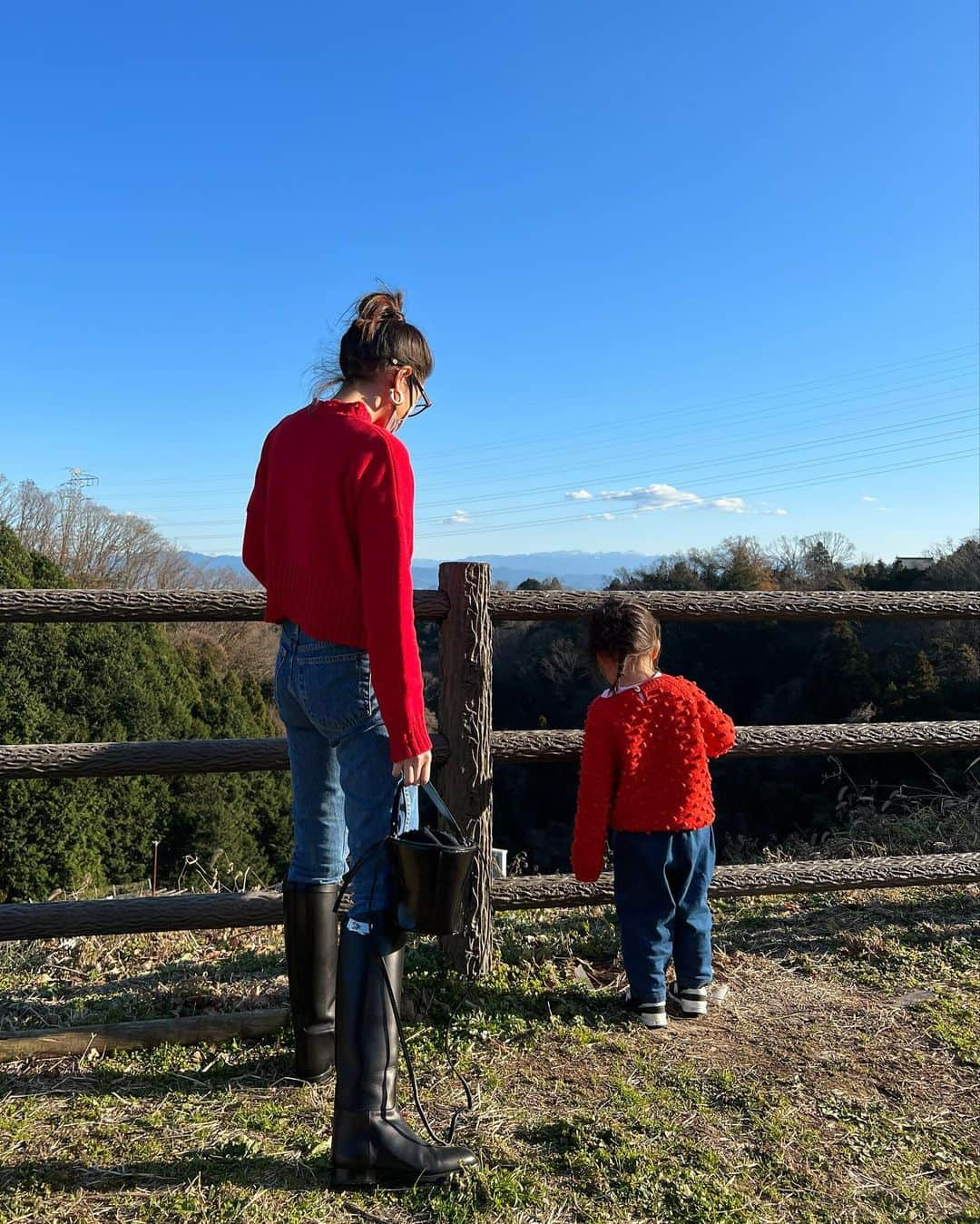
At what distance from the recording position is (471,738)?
343cm

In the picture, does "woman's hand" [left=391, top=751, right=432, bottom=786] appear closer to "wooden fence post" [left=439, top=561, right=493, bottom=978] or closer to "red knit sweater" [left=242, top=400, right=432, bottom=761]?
"red knit sweater" [left=242, top=400, right=432, bottom=761]

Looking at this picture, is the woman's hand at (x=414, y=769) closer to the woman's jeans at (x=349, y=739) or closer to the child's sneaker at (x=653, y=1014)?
the woman's jeans at (x=349, y=739)

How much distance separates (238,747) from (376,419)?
140cm

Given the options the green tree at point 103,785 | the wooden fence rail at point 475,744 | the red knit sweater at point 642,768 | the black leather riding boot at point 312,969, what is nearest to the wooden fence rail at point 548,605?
the wooden fence rail at point 475,744

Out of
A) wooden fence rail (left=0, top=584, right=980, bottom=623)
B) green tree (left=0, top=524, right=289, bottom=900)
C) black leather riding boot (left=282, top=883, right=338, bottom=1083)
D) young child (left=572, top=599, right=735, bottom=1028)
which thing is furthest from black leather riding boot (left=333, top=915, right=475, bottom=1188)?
green tree (left=0, top=524, right=289, bottom=900)

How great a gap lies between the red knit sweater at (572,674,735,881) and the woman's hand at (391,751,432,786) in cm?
100

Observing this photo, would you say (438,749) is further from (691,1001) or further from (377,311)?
(377,311)

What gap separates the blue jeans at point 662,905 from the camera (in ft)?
10.3

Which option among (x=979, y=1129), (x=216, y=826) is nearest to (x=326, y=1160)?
(x=979, y=1129)

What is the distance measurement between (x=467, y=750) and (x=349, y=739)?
1099 mm

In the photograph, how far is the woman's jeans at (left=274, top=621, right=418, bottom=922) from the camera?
2.32 meters

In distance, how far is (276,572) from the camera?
8.05 ft

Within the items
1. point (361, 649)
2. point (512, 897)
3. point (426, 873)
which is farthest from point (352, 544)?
point (512, 897)

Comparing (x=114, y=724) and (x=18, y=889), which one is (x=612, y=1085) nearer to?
(x=18, y=889)
